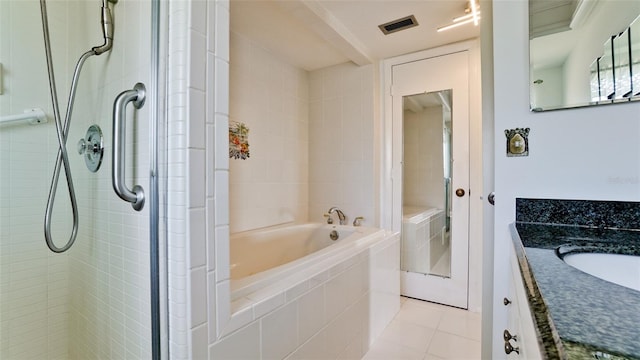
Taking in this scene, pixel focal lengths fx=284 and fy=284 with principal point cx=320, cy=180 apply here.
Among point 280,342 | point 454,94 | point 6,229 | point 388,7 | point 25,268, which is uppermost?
point 388,7

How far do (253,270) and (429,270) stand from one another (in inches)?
60.5

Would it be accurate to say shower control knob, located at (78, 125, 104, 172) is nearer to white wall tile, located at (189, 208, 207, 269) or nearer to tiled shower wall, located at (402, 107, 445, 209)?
white wall tile, located at (189, 208, 207, 269)

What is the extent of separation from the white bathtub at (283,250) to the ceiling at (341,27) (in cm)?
147

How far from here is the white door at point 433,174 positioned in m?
2.39

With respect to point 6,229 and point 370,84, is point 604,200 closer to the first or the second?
point 370,84

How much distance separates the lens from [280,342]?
1062mm

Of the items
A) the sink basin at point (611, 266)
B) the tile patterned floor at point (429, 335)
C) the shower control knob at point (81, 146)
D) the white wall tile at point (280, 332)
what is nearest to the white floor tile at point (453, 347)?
the tile patterned floor at point (429, 335)

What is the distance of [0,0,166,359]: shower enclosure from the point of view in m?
0.89

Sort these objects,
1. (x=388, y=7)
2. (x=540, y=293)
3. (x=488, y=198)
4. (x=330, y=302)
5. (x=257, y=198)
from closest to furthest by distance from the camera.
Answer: (x=540, y=293) < (x=488, y=198) < (x=330, y=302) < (x=388, y=7) < (x=257, y=198)

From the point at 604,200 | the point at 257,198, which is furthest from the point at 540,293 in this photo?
the point at 257,198

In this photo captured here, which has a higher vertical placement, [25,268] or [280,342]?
[25,268]

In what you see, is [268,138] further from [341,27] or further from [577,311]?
[577,311]

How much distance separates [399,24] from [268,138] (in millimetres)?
1349

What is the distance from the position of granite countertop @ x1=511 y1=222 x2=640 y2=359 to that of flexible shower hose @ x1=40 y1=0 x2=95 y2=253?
1.58 meters
